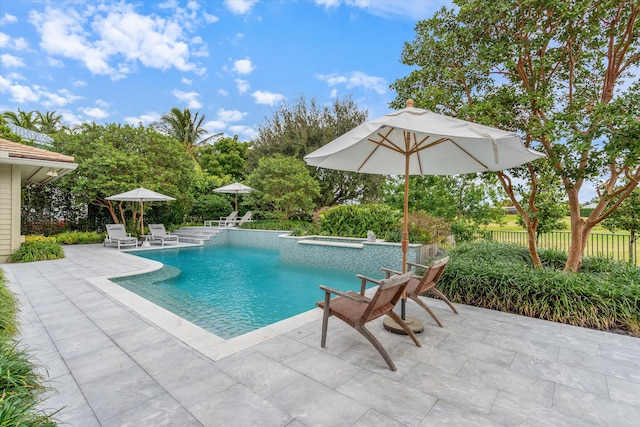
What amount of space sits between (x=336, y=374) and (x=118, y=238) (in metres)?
13.2

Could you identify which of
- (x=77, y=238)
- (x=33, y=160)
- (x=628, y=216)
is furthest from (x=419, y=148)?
(x=77, y=238)

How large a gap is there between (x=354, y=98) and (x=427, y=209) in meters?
11.1

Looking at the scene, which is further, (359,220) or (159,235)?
(159,235)

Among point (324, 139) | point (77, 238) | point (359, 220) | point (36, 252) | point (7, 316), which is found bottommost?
point (7, 316)

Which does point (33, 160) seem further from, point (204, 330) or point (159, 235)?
point (204, 330)

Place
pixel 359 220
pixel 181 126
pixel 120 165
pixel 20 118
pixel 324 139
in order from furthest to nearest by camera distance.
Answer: pixel 181 126
pixel 20 118
pixel 324 139
pixel 120 165
pixel 359 220

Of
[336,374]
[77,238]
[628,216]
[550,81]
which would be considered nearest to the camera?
[336,374]

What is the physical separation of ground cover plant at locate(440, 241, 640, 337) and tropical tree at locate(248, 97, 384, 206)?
1410cm

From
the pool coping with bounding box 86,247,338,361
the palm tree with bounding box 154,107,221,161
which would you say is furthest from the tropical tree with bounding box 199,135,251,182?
the pool coping with bounding box 86,247,338,361

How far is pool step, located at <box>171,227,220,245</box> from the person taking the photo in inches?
609

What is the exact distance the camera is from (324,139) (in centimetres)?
1978

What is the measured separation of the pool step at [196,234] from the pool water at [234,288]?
3902 millimetres

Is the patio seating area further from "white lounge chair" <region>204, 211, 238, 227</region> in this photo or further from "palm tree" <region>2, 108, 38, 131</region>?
"palm tree" <region>2, 108, 38, 131</region>

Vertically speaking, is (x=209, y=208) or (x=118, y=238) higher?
(x=209, y=208)
